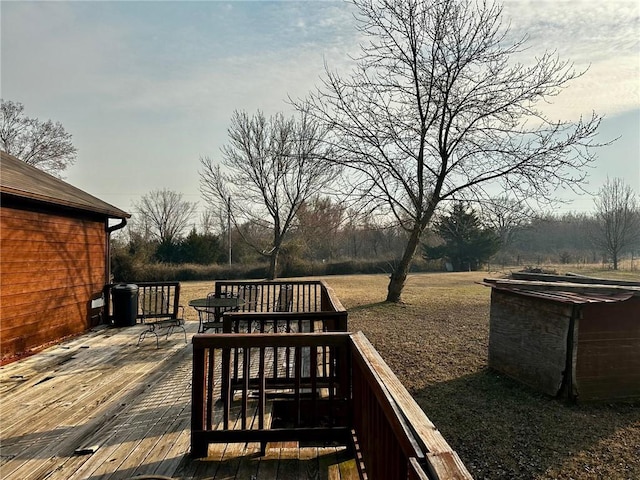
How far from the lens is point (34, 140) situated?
2111cm

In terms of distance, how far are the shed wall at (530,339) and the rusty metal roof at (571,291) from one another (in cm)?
9

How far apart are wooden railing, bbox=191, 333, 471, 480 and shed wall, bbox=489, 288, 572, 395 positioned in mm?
2741

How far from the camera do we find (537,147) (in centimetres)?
973

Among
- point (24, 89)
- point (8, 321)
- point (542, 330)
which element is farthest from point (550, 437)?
point (24, 89)

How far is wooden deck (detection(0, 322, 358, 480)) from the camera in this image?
2.40m

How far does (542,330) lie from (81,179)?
965 inches

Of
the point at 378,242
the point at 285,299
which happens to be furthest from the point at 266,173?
the point at 378,242

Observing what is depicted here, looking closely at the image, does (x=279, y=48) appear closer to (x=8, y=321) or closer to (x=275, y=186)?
(x=8, y=321)

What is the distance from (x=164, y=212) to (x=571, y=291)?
119 feet

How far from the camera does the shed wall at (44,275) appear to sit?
497cm

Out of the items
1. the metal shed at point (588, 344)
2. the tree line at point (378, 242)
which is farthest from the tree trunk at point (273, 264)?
the metal shed at point (588, 344)

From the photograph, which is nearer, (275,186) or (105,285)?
(105,285)

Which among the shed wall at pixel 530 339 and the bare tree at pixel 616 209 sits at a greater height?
the bare tree at pixel 616 209

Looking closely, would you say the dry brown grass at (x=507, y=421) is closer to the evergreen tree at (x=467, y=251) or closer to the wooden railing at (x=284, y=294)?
the wooden railing at (x=284, y=294)
